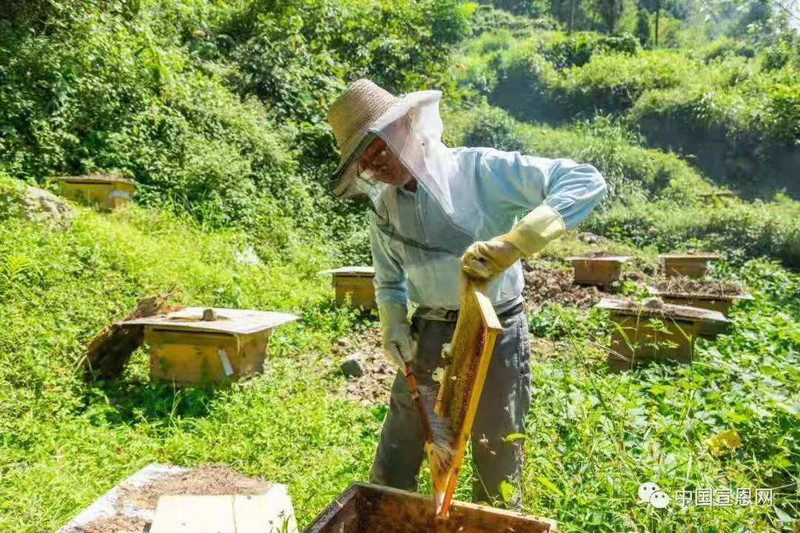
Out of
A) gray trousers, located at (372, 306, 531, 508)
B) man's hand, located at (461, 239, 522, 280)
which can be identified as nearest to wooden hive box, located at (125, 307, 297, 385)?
A: gray trousers, located at (372, 306, 531, 508)

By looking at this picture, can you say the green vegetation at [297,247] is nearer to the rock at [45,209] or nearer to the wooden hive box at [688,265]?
the rock at [45,209]

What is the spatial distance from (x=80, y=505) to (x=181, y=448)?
720mm

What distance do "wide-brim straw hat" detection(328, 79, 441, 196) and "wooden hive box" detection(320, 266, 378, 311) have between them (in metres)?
4.19

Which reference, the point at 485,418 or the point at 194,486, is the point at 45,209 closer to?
the point at 194,486

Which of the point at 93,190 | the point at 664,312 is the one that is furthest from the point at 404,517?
the point at 93,190

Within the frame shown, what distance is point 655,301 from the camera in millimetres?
5016

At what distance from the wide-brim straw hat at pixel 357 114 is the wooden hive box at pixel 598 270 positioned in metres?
6.63

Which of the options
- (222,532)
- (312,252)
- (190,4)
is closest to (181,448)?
(222,532)

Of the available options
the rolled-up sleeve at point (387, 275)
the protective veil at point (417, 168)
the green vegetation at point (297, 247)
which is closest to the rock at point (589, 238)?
→ the green vegetation at point (297, 247)

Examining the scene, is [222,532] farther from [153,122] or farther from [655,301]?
[153,122]

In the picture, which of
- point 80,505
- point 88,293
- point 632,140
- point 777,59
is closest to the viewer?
point 80,505

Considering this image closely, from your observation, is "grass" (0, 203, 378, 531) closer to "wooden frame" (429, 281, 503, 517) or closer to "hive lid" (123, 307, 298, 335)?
"hive lid" (123, 307, 298, 335)

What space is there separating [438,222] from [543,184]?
418 mm

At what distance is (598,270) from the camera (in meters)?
8.50
